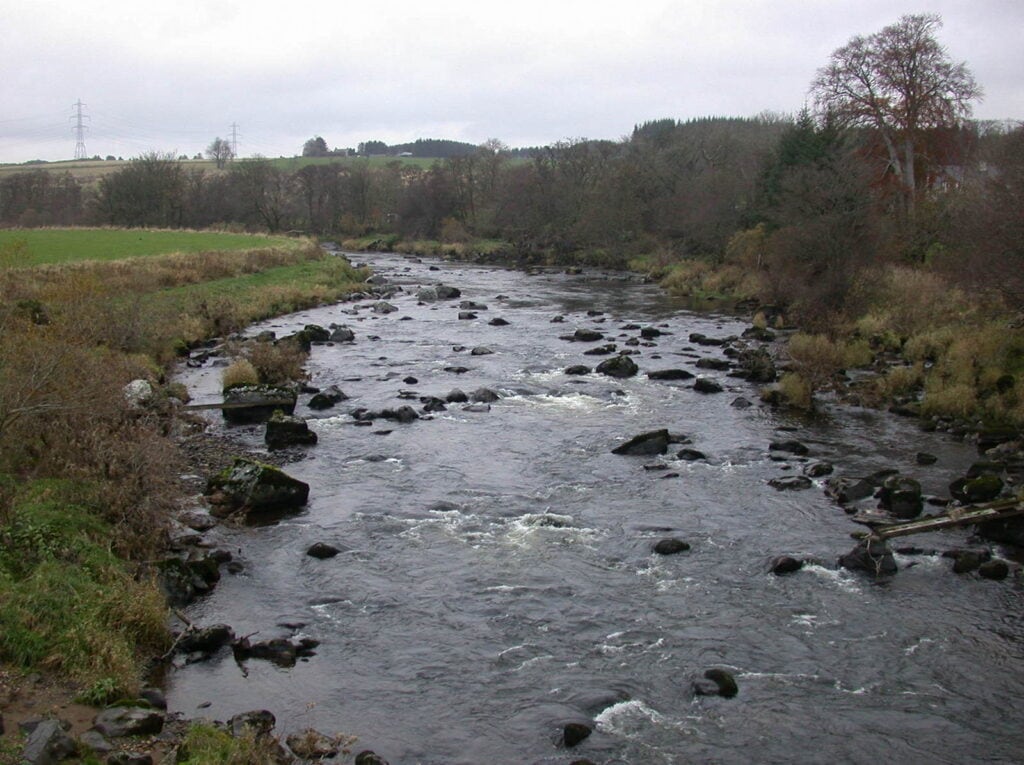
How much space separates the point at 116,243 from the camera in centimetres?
6406

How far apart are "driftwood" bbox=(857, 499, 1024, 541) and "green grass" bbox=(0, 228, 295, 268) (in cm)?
4338

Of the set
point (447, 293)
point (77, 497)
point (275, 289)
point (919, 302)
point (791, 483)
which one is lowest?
point (791, 483)

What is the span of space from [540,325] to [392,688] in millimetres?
35504

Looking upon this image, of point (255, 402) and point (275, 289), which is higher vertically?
point (275, 289)

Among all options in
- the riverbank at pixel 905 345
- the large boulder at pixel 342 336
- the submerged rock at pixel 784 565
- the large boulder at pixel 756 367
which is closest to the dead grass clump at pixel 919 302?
the riverbank at pixel 905 345

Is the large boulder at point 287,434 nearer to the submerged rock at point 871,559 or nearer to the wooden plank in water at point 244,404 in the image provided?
the wooden plank in water at point 244,404

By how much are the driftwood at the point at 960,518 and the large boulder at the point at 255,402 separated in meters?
17.6

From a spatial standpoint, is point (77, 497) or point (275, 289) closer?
point (77, 497)

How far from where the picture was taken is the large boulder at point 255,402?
2680 cm

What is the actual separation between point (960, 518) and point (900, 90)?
137 feet

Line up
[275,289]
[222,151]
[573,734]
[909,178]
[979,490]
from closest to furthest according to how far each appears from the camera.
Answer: [573,734]
[979,490]
[909,178]
[275,289]
[222,151]

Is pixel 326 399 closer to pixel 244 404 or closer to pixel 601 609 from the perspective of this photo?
pixel 244 404

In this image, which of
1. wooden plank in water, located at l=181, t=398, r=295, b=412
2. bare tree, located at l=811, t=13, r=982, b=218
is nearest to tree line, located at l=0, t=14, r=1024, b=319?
bare tree, located at l=811, t=13, r=982, b=218

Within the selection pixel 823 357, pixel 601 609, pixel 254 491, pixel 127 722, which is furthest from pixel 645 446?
pixel 127 722
